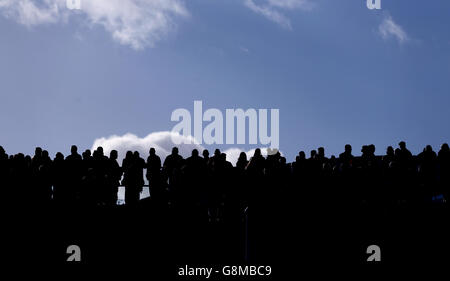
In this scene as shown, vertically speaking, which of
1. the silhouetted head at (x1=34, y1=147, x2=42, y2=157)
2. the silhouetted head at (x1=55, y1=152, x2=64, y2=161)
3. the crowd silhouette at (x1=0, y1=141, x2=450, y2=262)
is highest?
the silhouetted head at (x1=34, y1=147, x2=42, y2=157)

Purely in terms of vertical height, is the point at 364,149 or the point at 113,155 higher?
the point at 364,149

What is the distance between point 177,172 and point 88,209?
3059mm

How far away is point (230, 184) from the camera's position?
14.9 metres

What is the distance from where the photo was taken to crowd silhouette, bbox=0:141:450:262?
15.1 m

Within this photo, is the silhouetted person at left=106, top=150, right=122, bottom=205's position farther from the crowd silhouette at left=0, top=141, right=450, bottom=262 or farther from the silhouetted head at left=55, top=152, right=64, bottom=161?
the silhouetted head at left=55, top=152, right=64, bottom=161

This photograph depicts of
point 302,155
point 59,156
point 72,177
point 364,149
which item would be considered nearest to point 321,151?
point 302,155

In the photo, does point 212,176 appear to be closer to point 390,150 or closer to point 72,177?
point 72,177

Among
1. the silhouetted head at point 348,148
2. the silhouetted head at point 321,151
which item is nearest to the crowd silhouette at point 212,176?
the silhouetted head at point 348,148

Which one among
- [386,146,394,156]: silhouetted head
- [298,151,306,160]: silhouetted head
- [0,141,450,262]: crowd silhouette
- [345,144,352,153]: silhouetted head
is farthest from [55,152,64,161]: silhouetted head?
[386,146,394,156]: silhouetted head

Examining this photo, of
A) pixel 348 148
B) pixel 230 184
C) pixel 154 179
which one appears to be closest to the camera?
pixel 230 184

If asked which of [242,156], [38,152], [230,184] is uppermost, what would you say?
[38,152]

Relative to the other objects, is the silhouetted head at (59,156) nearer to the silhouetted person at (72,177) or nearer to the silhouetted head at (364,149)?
the silhouetted person at (72,177)

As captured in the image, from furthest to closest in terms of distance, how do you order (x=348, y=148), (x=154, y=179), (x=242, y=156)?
(x=348, y=148) < (x=242, y=156) < (x=154, y=179)
